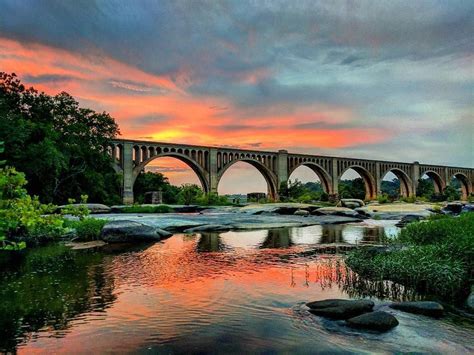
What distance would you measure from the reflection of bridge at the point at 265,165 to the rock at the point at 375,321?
132 feet

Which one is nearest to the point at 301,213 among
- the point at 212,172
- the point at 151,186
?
the point at 212,172

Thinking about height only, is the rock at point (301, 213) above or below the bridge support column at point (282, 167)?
below

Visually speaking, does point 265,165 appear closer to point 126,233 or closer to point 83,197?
point 126,233

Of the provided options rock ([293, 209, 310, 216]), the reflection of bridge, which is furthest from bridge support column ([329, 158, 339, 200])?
rock ([293, 209, 310, 216])

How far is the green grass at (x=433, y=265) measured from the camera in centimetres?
723

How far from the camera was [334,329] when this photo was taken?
5.25 metres

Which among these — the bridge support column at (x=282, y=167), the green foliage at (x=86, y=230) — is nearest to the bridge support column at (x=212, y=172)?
the bridge support column at (x=282, y=167)

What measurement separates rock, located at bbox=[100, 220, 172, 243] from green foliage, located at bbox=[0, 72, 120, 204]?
1075 cm

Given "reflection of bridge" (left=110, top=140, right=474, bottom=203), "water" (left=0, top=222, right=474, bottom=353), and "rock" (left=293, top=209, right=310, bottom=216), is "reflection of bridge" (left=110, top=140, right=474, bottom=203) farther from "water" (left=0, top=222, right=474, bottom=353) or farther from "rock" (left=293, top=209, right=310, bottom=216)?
"water" (left=0, top=222, right=474, bottom=353)

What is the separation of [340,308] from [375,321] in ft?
1.95

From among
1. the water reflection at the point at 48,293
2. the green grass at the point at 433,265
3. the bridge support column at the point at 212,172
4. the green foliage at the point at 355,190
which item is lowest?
the water reflection at the point at 48,293

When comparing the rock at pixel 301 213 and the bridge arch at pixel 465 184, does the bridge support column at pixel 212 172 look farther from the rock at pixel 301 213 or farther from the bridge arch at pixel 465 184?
the bridge arch at pixel 465 184

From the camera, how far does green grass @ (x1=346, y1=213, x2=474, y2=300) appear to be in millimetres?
7227

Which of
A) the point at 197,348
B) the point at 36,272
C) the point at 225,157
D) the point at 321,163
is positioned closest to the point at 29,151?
the point at 36,272
